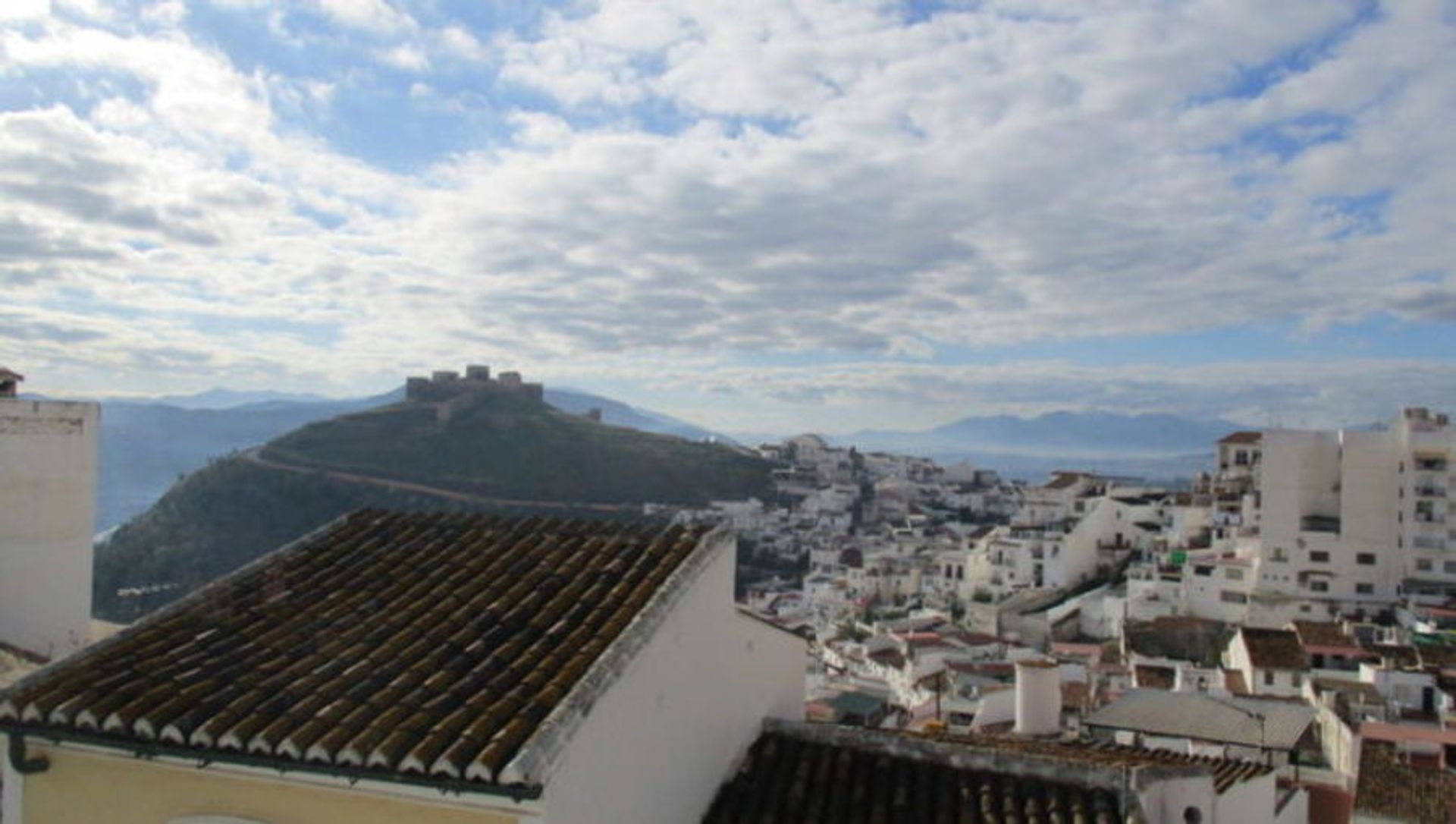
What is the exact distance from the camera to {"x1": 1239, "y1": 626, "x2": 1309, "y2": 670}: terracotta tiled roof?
29.5m

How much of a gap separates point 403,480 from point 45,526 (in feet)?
246

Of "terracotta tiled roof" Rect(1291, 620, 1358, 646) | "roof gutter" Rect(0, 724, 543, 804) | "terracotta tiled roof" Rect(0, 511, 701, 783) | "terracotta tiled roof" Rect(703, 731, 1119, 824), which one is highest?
"terracotta tiled roof" Rect(0, 511, 701, 783)

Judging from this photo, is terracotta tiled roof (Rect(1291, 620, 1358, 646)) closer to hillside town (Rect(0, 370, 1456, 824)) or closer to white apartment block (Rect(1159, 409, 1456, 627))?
white apartment block (Rect(1159, 409, 1456, 627))

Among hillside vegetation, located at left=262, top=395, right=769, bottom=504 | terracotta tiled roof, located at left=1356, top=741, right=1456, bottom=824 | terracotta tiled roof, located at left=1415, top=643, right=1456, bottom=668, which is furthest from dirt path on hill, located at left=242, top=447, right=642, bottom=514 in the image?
terracotta tiled roof, located at left=1356, top=741, right=1456, bottom=824

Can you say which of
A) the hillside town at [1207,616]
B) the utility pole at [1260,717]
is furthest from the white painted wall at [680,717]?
the utility pole at [1260,717]

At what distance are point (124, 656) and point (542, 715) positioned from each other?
2.30 metres

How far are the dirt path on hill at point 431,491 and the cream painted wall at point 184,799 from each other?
75.2 m

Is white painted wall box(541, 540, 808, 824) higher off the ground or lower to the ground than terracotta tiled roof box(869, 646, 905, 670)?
higher

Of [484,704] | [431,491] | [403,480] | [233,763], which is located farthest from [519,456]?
[484,704]

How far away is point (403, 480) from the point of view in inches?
3337

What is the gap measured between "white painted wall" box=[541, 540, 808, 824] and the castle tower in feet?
30.7

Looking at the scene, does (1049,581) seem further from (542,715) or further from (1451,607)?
(542,715)

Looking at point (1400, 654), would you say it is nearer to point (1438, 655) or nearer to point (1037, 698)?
point (1438, 655)

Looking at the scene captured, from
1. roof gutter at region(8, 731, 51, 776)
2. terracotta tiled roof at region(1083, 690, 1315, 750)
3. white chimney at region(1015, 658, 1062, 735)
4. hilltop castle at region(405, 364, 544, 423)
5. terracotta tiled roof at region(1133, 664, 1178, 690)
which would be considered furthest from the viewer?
hilltop castle at region(405, 364, 544, 423)
